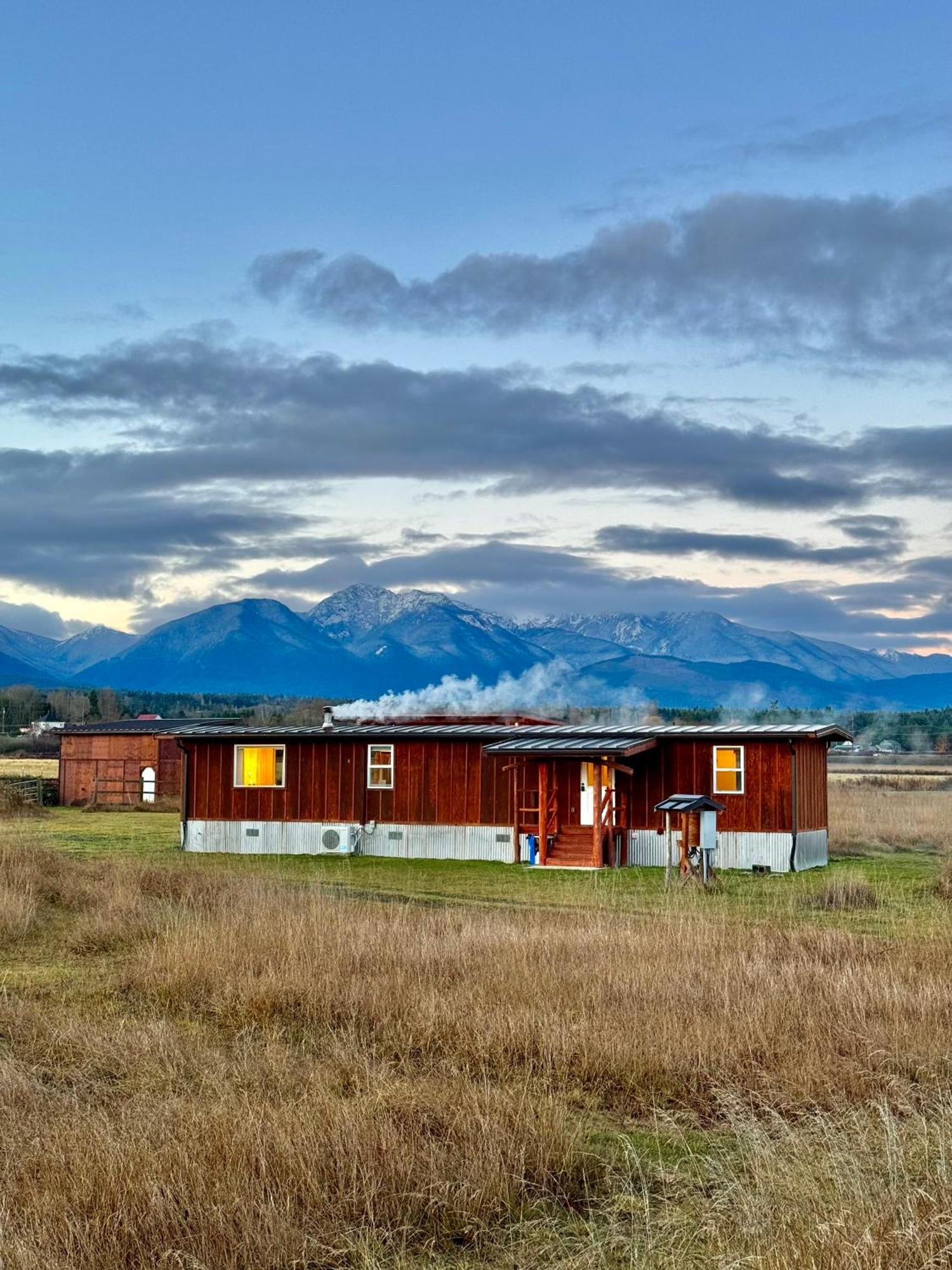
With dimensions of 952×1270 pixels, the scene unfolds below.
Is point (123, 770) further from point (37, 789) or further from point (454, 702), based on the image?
point (454, 702)

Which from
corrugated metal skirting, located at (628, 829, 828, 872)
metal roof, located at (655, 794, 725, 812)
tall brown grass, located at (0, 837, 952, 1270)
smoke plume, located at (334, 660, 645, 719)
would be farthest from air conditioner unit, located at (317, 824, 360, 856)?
tall brown grass, located at (0, 837, 952, 1270)

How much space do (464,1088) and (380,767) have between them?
25.0m

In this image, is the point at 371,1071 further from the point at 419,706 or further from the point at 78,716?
the point at 78,716

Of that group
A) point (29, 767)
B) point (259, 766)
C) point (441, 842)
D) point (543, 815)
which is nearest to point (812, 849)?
point (543, 815)

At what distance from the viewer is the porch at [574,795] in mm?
29703

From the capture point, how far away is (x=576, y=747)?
29.7m

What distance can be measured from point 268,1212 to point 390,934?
7478mm

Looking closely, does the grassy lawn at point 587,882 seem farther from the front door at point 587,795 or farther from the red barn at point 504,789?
the front door at point 587,795

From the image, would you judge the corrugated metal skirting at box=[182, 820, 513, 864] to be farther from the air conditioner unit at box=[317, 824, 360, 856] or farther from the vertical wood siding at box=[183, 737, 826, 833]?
the vertical wood siding at box=[183, 737, 826, 833]

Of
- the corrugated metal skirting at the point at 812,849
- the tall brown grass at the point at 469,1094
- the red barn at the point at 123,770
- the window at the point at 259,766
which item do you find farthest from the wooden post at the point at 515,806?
the red barn at the point at 123,770

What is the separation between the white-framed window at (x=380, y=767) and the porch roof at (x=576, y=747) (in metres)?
3.37

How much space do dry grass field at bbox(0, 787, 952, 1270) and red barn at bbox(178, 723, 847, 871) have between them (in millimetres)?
12741

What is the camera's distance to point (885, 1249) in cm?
561

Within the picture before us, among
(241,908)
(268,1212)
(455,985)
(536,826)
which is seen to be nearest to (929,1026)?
(455,985)
